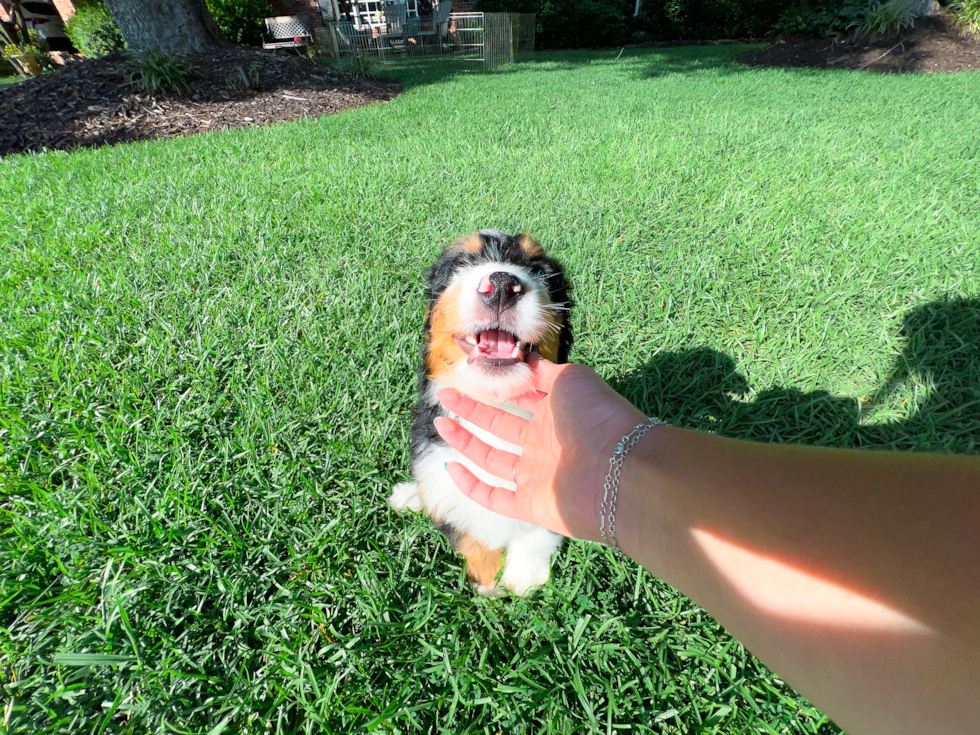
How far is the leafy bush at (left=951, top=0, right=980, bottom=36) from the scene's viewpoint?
42.6 feet

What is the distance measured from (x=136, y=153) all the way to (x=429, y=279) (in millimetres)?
6886

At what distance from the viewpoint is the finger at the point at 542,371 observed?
1.85m

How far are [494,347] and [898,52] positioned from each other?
2055 centimetres

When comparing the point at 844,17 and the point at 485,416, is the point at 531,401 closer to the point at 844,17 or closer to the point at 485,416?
the point at 485,416

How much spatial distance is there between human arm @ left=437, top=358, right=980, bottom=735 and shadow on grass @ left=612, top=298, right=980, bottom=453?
1489mm

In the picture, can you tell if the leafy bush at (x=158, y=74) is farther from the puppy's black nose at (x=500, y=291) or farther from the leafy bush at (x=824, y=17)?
the leafy bush at (x=824, y=17)

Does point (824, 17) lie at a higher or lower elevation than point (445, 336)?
higher

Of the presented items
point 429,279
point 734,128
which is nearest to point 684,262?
point 429,279

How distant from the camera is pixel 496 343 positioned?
74.2 inches

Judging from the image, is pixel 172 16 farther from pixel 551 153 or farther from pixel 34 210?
pixel 551 153

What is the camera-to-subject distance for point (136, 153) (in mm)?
6371

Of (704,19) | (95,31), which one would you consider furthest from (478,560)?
(704,19)

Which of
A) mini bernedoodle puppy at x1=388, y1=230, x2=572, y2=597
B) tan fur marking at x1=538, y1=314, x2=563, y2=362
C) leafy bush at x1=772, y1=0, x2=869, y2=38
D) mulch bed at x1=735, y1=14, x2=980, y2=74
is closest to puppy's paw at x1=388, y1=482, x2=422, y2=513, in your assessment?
mini bernedoodle puppy at x1=388, y1=230, x2=572, y2=597

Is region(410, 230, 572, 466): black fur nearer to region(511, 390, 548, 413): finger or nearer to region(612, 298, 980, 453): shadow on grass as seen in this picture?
region(511, 390, 548, 413): finger
